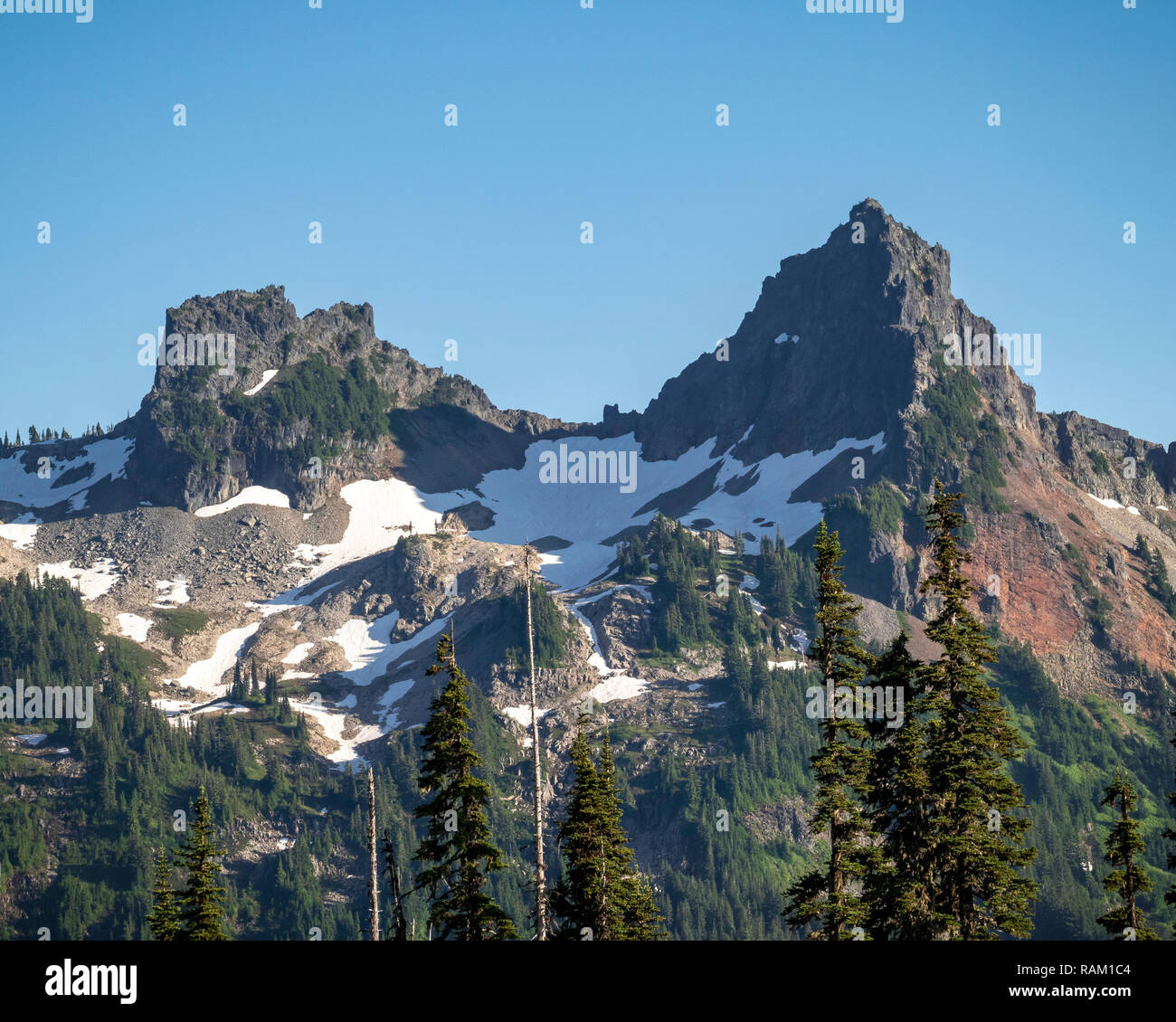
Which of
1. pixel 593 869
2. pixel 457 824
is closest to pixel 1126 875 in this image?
pixel 593 869

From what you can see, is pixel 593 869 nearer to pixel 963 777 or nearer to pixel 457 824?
pixel 457 824

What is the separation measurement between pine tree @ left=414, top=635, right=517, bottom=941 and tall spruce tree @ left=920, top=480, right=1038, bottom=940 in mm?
16282

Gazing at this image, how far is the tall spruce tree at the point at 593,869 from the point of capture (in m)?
61.0

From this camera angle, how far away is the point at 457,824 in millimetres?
53938

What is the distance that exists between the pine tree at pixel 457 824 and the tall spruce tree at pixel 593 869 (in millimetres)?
5962

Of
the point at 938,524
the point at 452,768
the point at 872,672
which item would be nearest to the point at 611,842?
the point at 452,768

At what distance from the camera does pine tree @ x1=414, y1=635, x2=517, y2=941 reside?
53219 millimetres

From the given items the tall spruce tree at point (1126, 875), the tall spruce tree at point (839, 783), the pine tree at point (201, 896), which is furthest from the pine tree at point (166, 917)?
the tall spruce tree at point (1126, 875)

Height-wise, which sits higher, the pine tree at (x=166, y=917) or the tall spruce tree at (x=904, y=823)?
the tall spruce tree at (x=904, y=823)

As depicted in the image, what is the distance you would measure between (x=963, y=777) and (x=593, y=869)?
18.7 metres

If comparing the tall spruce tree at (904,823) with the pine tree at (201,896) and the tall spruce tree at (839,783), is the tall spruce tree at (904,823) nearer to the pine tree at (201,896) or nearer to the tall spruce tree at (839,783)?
the tall spruce tree at (839,783)

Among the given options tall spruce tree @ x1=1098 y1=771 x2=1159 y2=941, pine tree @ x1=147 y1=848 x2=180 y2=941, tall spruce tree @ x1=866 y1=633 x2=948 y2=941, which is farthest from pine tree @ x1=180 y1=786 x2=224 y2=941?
tall spruce tree @ x1=1098 y1=771 x2=1159 y2=941

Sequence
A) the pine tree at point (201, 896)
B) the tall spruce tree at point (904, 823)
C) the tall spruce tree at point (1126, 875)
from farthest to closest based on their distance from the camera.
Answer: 1. the pine tree at point (201, 896)
2. the tall spruce tree at point (1126, 875)
3. the tall spruce tree at point (904, 823)
